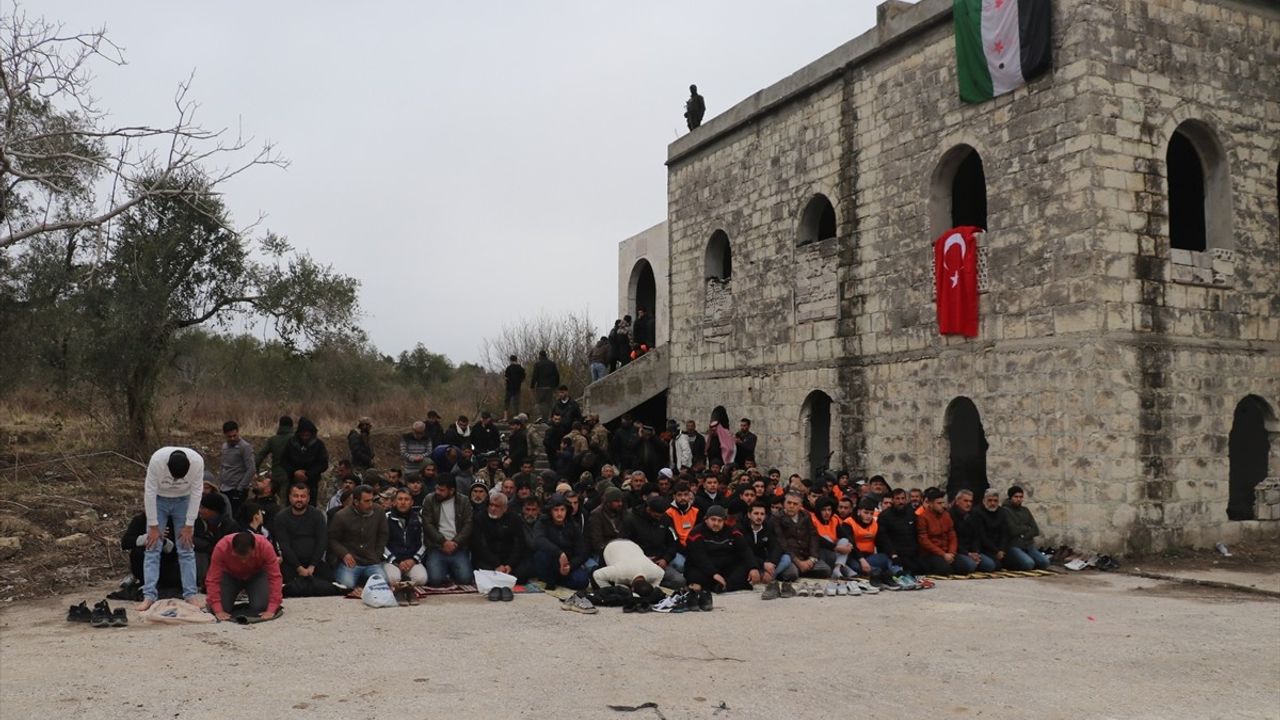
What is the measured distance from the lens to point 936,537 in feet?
36.5

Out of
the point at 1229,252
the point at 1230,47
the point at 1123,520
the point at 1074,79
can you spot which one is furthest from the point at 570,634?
the point at 1230,47

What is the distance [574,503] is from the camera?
1079 centimetres

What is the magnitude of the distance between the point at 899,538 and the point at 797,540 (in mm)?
1181

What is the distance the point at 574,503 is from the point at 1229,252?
884 centimetres

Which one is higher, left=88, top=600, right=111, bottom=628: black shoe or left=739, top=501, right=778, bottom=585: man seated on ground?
left=739, top=501, right=778, bottom=585: man seated on ground

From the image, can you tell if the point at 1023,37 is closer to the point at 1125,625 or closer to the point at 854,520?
the point at 854,520

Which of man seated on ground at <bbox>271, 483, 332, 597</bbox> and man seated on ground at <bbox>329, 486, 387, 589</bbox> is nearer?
man seated on ground at <bbox>271, 483, 332, 597</bbox>

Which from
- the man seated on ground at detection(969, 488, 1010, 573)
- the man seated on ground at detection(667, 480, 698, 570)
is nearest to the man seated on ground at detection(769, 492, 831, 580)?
the man seated on ground at detection(667, 480, 698, 570)

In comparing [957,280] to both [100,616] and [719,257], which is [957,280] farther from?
[100,616]

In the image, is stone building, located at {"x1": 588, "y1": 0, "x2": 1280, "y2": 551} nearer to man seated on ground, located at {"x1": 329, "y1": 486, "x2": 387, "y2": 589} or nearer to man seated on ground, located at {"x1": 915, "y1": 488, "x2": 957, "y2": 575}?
man seated on ground, located at {"x1": 915, "y1": 488, "x2": 957, "y2": 575}

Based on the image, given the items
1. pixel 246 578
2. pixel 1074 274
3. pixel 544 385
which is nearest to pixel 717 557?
pixel 246 578

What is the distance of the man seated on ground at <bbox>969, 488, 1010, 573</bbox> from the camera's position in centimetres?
1132

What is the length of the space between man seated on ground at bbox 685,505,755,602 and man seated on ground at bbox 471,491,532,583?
173cm

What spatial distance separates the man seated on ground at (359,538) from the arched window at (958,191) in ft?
28.1
